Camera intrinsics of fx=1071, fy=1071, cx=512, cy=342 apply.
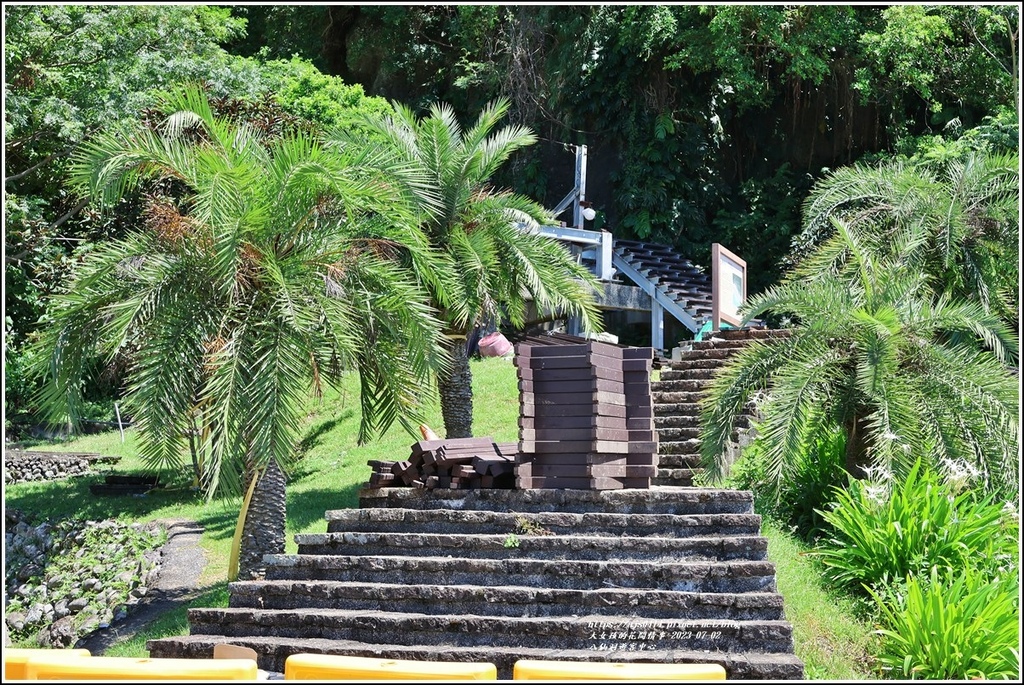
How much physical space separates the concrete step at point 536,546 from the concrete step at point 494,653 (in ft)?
4.28

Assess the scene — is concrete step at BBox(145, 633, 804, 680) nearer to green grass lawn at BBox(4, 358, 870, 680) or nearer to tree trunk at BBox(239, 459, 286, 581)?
green grass lawn at BBox(4, 358, 870, 680)

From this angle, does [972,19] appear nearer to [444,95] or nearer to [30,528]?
[444,95]

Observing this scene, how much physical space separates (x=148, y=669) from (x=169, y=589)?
26.6 feet

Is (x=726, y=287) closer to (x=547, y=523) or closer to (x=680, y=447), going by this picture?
(x=680, y=447)

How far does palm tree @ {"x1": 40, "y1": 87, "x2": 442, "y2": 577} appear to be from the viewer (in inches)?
398

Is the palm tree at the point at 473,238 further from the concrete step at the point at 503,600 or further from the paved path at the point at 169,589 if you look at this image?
the concrete step at the point at 503,600

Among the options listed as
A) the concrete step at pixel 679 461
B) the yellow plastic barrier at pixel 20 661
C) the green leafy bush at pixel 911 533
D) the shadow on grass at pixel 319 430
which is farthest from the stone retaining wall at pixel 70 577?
the green leafy bush at pixel 911 533

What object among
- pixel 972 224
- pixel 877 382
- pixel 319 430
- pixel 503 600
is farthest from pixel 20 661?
pixel 319 430

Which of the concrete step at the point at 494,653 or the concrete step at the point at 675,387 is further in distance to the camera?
the concrete step at the point at 675,387

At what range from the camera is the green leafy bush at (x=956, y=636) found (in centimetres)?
867

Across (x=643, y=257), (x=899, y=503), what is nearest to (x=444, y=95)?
(x=643, y=257)

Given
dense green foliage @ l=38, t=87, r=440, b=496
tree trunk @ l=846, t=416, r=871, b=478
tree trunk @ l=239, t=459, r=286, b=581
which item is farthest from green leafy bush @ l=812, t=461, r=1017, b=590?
tree trunk @ l=239, t=459, r=286, b=581

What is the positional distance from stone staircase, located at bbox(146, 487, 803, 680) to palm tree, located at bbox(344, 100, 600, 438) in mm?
4266

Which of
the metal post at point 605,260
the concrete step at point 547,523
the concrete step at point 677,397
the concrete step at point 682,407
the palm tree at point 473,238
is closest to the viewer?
the concrete step at point 547,523
